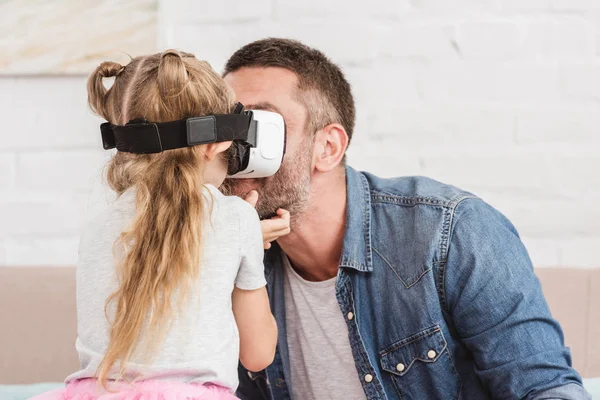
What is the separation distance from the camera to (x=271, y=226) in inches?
52.1

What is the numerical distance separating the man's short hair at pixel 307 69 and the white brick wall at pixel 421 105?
0.62 feet

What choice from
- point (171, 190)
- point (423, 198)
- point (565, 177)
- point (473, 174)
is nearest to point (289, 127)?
point (423, 198)

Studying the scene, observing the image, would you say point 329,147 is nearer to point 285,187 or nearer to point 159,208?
point 285,187

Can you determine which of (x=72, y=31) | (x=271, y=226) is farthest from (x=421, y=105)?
(x=72, y=31)

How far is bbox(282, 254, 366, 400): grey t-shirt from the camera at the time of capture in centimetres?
146

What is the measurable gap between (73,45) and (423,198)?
84 cm

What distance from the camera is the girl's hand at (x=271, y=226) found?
4.30 ft

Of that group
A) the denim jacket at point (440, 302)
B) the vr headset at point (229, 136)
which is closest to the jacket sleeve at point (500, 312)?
the denim jacket at point (440, 302)

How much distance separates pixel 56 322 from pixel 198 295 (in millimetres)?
674

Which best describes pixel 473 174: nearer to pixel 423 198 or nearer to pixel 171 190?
pixel 423 198

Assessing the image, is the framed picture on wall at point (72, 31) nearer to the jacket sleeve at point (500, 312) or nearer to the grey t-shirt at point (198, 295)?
the grey t-shirt at point (198, 295)

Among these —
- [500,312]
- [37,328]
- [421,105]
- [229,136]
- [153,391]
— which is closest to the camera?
[153,391]

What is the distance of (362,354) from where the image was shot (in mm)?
1401

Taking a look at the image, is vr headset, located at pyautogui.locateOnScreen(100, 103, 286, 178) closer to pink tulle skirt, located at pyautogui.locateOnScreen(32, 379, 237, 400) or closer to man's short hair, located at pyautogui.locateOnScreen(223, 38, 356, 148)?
man's short hair, located at pyautogui.locateOnScreen(223, 38, 356, 148)
